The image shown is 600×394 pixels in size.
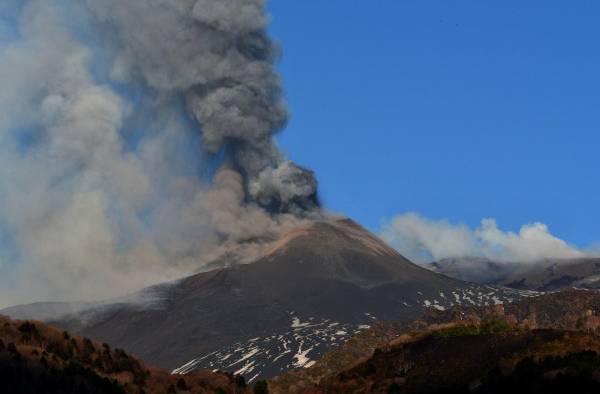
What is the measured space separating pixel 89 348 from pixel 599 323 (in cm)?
9496

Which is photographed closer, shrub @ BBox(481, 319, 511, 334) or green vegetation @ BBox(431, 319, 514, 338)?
green vegetation @ BBox(431, 319, 514, 338)

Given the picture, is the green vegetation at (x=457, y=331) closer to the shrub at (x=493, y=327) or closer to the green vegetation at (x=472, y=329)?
the green vegetation at (x=472, y=329)

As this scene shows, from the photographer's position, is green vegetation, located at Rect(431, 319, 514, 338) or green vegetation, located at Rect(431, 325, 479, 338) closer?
green vegetation, located at Rect(431, 319, 514, 338)

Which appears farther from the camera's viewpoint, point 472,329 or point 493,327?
point 493,327

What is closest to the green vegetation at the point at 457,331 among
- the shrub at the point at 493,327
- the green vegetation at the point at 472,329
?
the green vegetation at the point at 472,329

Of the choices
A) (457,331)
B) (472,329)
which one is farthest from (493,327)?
(457,331)

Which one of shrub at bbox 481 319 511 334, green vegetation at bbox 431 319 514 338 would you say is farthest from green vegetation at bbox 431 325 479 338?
shrub at bbox 481 319 511 334

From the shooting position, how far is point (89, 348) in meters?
123

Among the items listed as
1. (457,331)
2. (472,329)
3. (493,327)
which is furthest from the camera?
(493,327)

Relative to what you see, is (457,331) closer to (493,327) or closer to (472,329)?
(472,329)

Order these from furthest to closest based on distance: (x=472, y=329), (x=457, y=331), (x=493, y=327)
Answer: (x=493, y=327)
(x=472, y=329)
(x=457, y=331)

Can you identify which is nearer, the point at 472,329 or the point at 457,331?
the point at 457,331

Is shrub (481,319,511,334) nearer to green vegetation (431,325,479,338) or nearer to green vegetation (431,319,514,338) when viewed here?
green vegetation (431,319,514,338)

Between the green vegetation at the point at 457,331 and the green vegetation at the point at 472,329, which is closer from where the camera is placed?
the green vegetation at the point at 472,329
